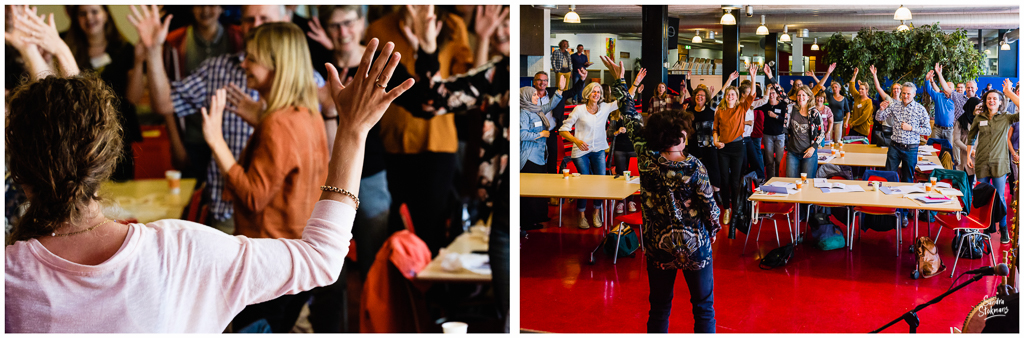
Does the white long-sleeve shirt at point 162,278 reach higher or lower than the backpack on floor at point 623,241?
higher

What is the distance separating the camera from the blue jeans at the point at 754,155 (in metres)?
7.19

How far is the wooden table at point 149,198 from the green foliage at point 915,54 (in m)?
12.3

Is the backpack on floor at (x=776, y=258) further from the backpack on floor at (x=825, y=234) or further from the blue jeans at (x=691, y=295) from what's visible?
the blue jeans at (x=691, y=295)

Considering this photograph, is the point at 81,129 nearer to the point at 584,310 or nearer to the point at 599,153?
the point at 584,310

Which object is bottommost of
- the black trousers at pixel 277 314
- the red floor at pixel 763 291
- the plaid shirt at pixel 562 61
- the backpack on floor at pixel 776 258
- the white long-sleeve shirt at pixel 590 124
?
the red floor at pixel 763 291

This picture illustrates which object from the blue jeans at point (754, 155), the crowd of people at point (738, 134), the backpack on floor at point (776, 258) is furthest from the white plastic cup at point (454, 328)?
the blue jeans at point (754, 155)

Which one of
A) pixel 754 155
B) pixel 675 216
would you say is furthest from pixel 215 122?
pixel 754 155

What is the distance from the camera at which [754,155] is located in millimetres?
7309

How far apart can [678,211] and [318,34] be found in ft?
5.93

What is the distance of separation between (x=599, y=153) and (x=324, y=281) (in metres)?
5.18

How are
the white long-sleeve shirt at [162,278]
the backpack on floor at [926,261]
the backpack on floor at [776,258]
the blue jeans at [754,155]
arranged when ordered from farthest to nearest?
the blue jeans at [754,155] < the backpack on floor at [776,258] < the backpack on floor at [926,261] < the white long-sleeve shirt at [162,278]

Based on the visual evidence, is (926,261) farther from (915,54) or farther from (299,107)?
(915,54)

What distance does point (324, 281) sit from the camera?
1792 mm

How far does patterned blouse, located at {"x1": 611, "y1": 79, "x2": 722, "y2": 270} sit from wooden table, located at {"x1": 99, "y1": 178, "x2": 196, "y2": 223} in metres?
2.05
